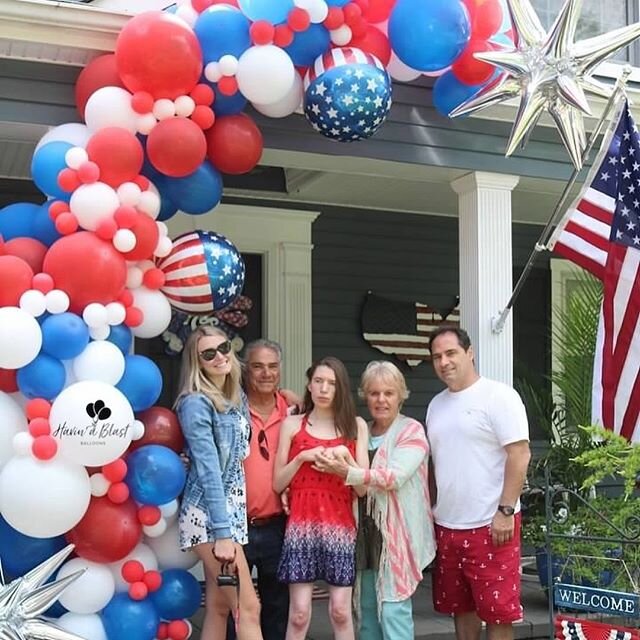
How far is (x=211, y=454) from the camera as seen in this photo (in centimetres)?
388

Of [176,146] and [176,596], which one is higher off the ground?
[176,146]

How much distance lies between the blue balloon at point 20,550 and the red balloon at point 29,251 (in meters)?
1.10

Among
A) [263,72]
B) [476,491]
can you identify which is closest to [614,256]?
[476,491]

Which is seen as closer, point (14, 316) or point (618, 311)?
point (14, 316)

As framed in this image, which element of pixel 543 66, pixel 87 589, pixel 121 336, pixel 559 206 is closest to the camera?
pixel 87 589

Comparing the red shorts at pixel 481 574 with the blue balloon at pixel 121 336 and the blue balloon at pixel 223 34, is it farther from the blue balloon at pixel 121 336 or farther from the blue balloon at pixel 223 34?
the blue balloon at pixel 223 34

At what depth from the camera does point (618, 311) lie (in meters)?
4.82

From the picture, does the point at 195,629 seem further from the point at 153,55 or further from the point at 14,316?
the point at 153,55

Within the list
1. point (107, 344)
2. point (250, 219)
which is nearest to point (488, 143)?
point (250, 219)

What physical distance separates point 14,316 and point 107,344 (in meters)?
0.40

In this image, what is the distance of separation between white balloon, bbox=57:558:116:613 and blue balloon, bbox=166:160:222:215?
5.45ft

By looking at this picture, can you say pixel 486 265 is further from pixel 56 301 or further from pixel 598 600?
pixel 56 301

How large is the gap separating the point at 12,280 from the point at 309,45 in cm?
174

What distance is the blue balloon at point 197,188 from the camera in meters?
4.28
